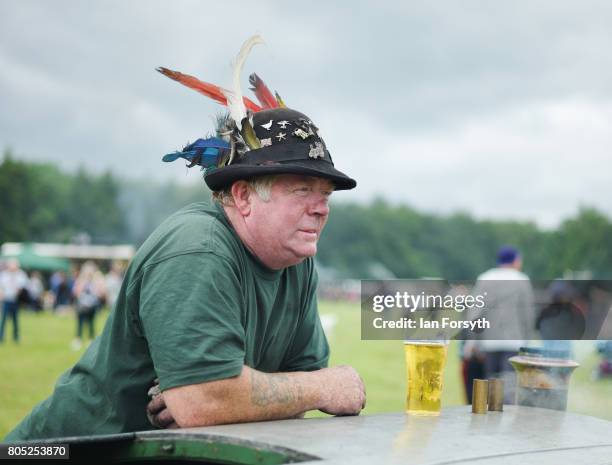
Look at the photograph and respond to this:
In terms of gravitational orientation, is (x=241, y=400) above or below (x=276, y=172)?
below

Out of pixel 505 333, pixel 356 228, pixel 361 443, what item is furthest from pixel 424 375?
pixel 356 228

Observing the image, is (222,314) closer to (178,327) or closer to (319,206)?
(178,327)

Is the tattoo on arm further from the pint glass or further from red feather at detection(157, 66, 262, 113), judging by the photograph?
red feather at detection(157, 66, 262, 113)

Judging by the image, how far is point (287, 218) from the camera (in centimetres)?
255

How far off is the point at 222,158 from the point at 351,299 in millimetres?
78677

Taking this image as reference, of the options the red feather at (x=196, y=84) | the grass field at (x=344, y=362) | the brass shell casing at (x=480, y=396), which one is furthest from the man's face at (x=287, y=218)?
the grass field at (x=344, y=362)

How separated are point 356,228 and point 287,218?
12178cm

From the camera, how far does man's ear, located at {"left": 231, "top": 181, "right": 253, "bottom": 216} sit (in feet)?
8.45

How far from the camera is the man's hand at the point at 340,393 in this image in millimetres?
2428

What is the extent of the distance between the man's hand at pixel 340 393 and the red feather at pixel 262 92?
108 cm

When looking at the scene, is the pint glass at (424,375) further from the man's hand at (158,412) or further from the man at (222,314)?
the man's hand at (158,412)

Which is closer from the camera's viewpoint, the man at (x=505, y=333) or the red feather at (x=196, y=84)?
the red feather at (x=196, y=84)

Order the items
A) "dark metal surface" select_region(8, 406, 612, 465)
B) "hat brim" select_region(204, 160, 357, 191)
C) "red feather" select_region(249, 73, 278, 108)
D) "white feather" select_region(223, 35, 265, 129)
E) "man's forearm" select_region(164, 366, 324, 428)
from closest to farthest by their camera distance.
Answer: "dark metal surface" select_region(8, 406, 612, 465) < "man's forearm" select_region(164, 366, 324, 428) < "hat brim" select_region(204, 160, 357, 191) < "white feather" select_region(223, 35, 265, 129) < "red feather" select_region(249, 73, 278, 108)

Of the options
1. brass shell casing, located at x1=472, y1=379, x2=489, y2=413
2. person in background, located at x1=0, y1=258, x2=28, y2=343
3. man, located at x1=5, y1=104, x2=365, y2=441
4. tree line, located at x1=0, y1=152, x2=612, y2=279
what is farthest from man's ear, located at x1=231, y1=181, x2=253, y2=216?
tree line, located at x1=0, y1=152, x2=612, y2=279
